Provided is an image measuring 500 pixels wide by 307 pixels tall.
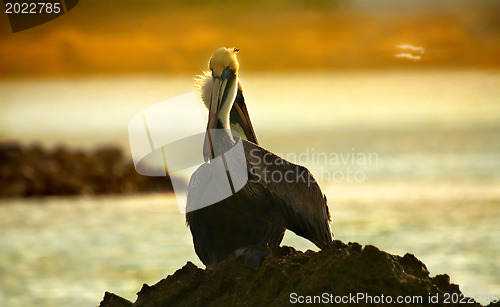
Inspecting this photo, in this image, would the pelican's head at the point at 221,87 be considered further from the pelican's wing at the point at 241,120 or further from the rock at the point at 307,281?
the rock at the point at 307,281

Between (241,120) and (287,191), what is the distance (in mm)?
1015

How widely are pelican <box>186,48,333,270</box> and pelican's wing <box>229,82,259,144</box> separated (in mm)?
277

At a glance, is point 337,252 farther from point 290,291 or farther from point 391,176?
point 391,176

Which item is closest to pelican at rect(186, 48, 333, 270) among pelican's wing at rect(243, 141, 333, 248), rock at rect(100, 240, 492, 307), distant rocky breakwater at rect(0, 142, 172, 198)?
pelican's wing at rect(243, 141, 333, 248)

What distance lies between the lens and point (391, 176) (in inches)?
843

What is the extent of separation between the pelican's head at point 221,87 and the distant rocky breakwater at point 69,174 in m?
11.7

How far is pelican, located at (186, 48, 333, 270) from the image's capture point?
18.3 feet

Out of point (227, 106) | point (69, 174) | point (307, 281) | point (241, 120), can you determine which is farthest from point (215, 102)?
point (69, 174)

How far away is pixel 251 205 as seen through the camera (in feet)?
18.2

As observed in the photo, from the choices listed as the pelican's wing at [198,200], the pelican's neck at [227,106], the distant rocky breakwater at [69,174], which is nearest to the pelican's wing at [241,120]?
the pelican's neck at [227,106]

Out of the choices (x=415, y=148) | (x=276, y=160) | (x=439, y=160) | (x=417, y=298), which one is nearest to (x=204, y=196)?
(x=276, y=160)

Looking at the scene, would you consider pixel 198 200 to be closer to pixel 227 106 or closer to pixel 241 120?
Result: pixel 227 106

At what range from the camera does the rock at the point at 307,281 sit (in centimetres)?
486

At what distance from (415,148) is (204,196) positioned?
1020 inches
